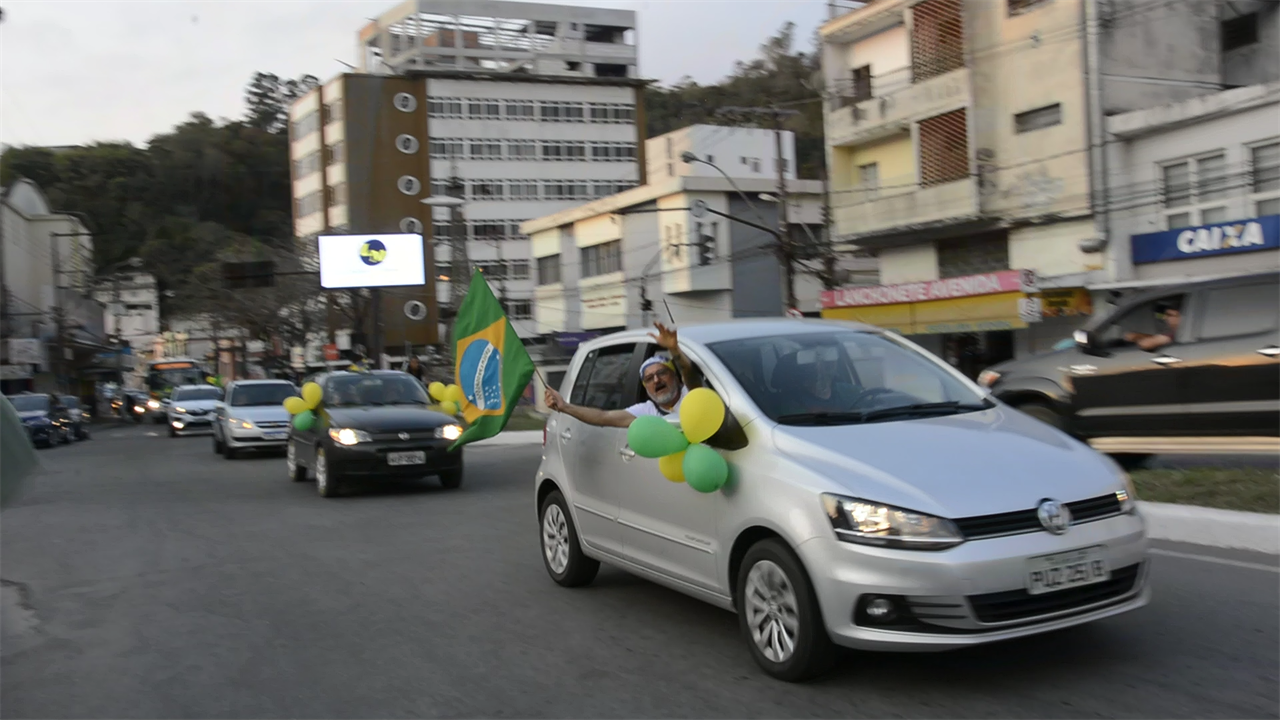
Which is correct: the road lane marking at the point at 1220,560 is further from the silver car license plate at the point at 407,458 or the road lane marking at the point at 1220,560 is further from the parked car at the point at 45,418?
the parked car at the point at 45,418

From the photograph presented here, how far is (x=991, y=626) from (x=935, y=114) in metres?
26.4

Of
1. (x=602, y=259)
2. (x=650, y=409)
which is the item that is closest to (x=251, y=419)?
(x=650, y=409)

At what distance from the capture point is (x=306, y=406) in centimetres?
1473

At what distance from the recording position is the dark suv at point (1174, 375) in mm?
9836

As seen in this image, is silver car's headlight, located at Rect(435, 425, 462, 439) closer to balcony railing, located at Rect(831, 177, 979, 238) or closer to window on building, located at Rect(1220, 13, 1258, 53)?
balcony railing, located at Rect(831, 177, 979, 238)

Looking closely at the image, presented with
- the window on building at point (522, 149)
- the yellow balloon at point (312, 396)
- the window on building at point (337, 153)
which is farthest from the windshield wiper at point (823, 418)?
the window on building at point (337, 153)

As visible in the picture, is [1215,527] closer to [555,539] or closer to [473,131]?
[555,539]

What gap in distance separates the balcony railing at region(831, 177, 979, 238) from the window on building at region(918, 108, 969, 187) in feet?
1.56

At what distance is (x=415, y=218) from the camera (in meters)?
74.0

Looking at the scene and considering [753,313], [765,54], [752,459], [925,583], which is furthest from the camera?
[765,54]

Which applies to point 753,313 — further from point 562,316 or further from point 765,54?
point 765,54

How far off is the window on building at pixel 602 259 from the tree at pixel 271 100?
5651cm

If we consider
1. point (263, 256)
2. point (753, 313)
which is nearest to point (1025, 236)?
point (753, 313)

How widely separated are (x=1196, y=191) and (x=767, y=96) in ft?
138
